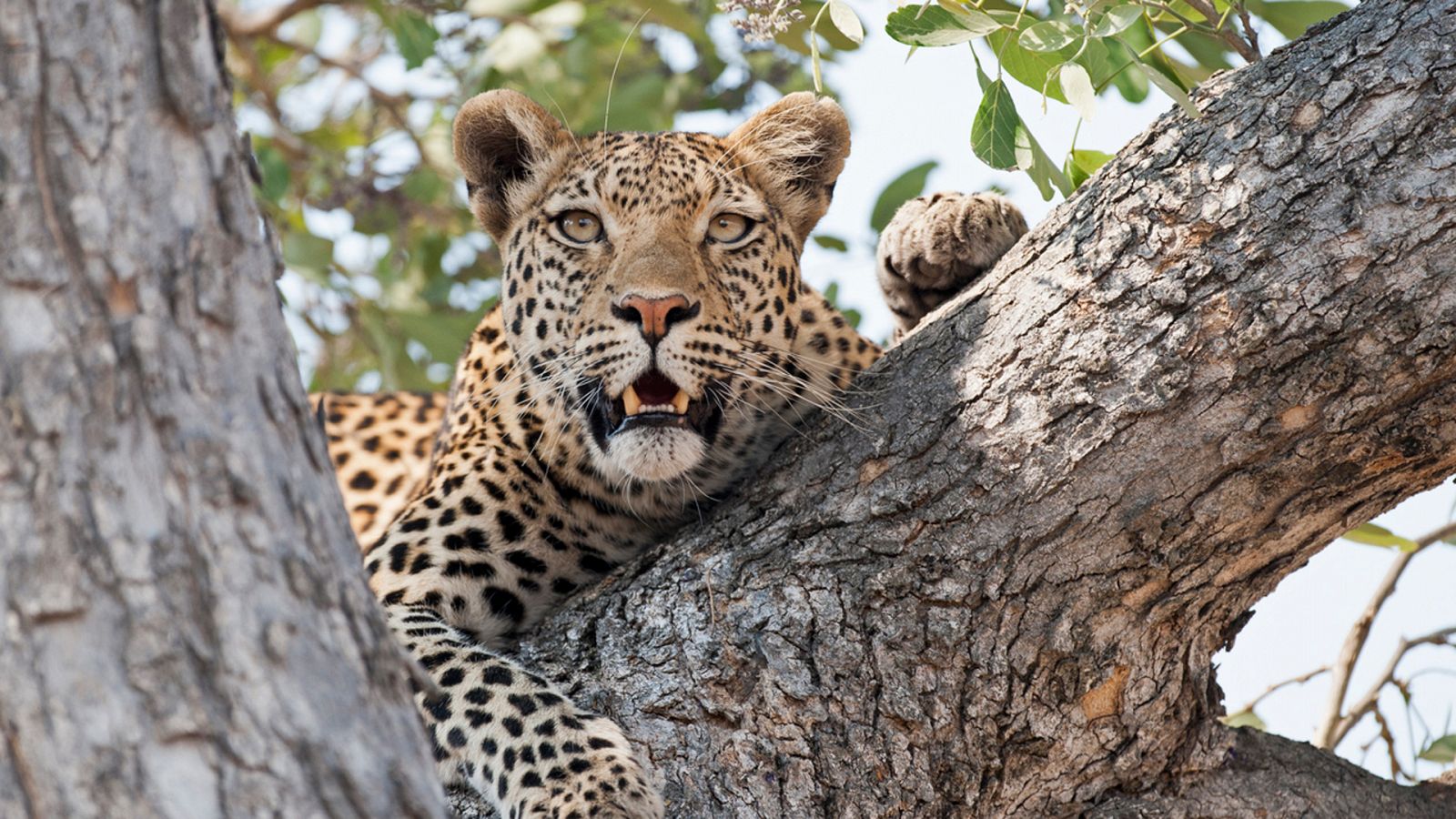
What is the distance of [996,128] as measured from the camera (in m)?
3.62

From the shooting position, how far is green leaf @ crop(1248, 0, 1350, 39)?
4.25 meters

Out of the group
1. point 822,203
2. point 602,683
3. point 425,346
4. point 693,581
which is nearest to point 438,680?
point 602,683

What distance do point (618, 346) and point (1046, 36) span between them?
155 cm

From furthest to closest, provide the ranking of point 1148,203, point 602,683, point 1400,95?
A: point 602,683 < point 1148,203 < point 1400,95

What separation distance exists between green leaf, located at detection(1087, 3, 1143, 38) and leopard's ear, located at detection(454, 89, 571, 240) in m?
2.16

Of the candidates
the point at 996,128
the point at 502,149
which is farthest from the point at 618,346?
the point at 996,128

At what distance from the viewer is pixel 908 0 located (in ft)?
11.8

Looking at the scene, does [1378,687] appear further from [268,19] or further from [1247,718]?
[268,19]

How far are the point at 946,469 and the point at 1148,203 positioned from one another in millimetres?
755

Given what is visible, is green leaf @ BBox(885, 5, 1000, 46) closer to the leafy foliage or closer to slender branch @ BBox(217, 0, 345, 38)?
the leafy foliage

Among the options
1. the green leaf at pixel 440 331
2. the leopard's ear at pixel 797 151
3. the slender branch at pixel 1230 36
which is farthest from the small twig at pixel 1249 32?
the green leaf at pixel 440 331

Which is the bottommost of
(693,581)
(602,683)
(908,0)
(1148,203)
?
(602,683)

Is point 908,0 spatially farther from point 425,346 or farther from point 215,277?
point 425,346

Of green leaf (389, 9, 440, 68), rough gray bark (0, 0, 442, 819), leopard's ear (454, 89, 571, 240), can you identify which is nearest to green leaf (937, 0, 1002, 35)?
leopard's ear (454, 89, 571, 240)
